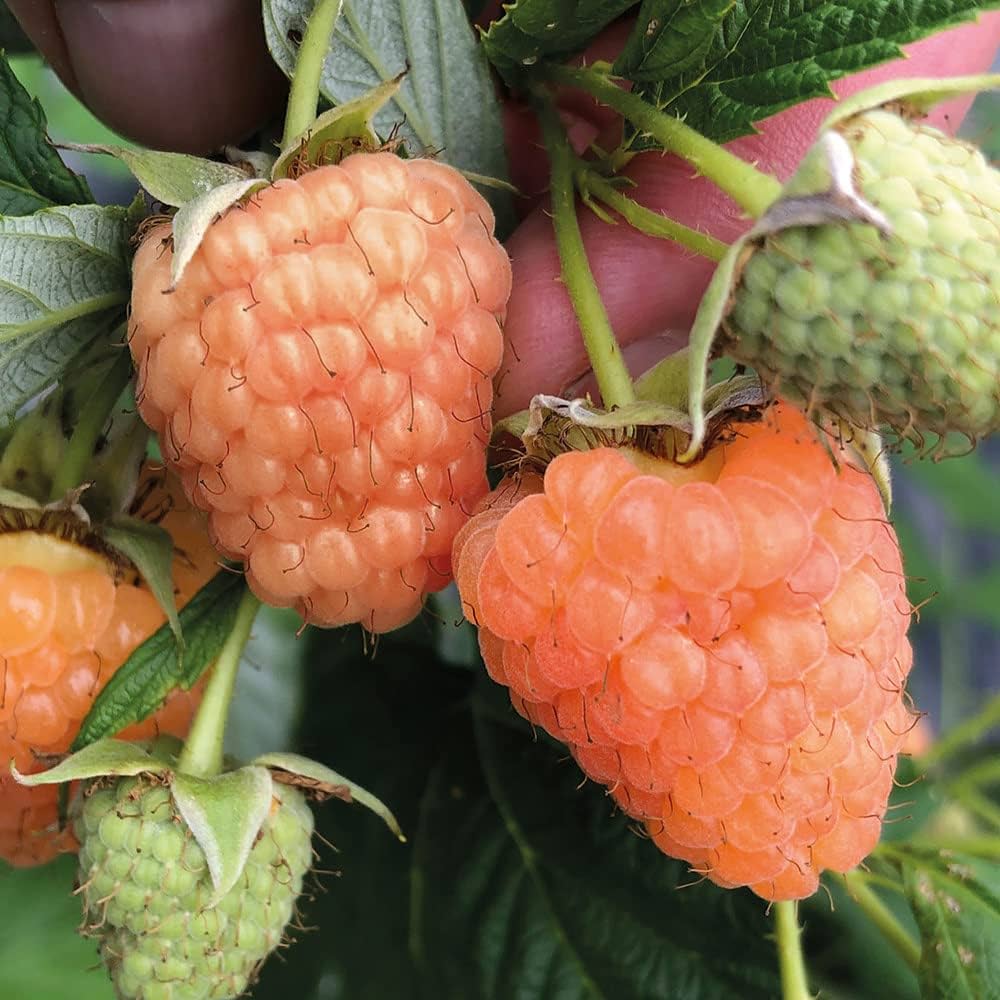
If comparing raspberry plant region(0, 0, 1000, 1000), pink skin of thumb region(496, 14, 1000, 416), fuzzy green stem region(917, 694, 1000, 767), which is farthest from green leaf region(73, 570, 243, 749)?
fuzzy green stem region(917, 694, 1000, 767)

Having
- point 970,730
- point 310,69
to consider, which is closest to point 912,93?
point 310,69

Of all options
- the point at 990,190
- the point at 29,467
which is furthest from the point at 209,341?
the point at 990,190

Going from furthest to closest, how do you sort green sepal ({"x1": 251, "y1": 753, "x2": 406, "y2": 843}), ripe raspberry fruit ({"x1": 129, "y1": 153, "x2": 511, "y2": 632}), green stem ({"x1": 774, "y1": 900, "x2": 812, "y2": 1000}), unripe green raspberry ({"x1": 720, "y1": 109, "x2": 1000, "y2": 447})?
green stem ({"x1": 774, "y1": 900, "x2": 812, "y2": 1000}), green sepal ({"x1": 251, "y1": 753, "x2": 406, "y2": 843}), ripe raspberry fruit ({"x1": 129, "y1": 153, "x2": 511, "y2": 632}), unripe green raspberry ({"x1": 720, "y1": 109, "x2": 1000, "y2": 447})

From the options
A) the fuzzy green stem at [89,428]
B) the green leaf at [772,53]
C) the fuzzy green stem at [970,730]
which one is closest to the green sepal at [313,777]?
the fuzzy green stem at [89,428]

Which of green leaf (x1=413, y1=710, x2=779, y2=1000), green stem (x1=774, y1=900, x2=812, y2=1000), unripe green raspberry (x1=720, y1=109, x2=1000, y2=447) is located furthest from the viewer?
green leaf (x1=413, y1=710, x2=779, y2=1000)

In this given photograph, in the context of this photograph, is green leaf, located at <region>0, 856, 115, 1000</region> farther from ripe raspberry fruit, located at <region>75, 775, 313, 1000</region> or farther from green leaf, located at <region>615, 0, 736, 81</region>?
green leaf, located at <region>615, 0, 736, 81</region>

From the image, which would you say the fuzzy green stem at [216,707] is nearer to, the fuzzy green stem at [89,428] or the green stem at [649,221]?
the fuzzy green stem at [89,428]

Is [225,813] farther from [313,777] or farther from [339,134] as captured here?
[339,134]
